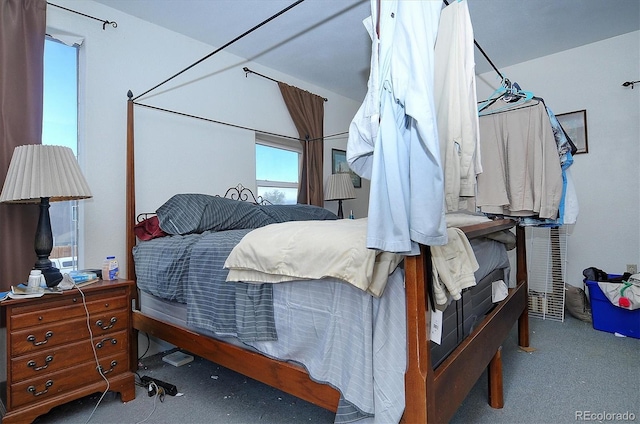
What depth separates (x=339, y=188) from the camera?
13.0ft

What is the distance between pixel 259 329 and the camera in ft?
4.74

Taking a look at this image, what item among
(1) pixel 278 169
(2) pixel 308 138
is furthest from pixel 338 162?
(1) pixel 278 169

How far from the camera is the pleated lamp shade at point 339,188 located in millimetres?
3939

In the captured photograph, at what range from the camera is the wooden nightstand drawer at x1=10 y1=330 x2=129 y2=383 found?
1.52 m

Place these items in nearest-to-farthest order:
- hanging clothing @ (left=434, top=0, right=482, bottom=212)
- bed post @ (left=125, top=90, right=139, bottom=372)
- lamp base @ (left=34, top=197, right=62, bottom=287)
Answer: hanging clothing @ (left=434, top=0, right=482, bottom=212), lamp base @ (left=34, top=197, right=62, bottom=287), bed post @ (left=125, top=90, right=139, bottom=372)

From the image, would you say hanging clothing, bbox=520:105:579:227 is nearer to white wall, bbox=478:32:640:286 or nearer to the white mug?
white wall, bbox=478:32:640:286

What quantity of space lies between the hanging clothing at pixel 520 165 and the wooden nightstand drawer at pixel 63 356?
90.7 inches

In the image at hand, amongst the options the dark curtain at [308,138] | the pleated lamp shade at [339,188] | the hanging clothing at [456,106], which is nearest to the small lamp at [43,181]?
the hanging clothing at [456,106]

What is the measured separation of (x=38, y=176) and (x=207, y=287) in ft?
3.20

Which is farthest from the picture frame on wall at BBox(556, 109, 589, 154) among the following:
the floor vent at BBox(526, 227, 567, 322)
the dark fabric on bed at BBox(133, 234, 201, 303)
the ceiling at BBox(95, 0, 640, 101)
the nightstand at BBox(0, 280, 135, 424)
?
Answer: the nightstand at BBox(0, 280, 135, 424)

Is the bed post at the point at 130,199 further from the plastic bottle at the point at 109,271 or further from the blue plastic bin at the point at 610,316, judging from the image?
the blue plastic bin at the point at 610,316

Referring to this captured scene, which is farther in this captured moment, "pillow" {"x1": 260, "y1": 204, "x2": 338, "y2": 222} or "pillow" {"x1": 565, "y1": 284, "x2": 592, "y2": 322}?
"pillow" {"x1": 565, "y1": 284, "x2": 592, "y2": 322}

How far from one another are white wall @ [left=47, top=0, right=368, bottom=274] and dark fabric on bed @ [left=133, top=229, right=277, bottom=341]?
2.08 feet

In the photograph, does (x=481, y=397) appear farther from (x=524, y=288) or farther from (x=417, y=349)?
(x=417, y=349)
